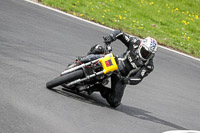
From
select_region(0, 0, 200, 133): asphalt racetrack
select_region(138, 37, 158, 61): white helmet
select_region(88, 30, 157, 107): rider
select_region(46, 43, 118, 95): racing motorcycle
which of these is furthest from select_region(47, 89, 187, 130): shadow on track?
select_region(138, 37, 158, 61): white helmet

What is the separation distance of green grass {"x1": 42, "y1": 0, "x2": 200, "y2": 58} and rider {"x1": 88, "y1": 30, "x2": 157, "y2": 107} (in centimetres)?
802

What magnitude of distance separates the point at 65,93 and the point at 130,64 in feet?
5.25

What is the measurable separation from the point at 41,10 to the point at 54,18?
85 centimetres

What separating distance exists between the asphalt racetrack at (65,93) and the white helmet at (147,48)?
1326mm

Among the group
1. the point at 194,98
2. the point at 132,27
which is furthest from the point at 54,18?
the point at 194,98

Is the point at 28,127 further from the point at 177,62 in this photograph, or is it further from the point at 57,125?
the point at 177,62

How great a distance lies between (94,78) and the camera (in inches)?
272

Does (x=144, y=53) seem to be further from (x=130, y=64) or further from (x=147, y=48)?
(x=130, y=64)

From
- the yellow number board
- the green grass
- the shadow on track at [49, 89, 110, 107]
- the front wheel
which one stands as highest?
the yellow number board

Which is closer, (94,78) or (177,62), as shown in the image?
(94,78)

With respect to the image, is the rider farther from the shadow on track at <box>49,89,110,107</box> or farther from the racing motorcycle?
the racing motorcycle

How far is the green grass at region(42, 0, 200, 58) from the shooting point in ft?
52.2

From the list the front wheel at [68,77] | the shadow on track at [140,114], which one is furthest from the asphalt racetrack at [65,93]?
the front wheel at [68,77]

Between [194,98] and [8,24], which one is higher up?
[8,24]
